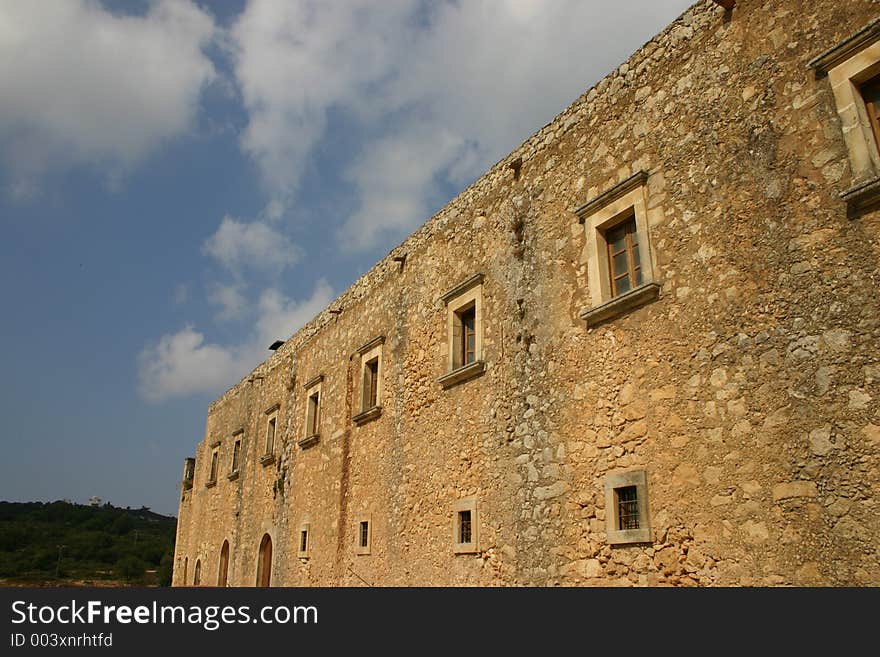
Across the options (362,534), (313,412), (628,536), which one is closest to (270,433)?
(313,412)

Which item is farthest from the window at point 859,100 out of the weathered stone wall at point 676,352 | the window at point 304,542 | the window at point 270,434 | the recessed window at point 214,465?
the recessed window at point 214,465

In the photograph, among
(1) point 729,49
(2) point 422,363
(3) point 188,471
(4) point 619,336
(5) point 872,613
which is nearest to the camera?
(5) point 872,613

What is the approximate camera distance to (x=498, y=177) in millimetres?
10086

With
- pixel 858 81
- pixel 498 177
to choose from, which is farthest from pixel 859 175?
pixel 498 177

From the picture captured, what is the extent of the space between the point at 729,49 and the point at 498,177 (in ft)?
12.5

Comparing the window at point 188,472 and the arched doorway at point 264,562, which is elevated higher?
the window at point 188,472

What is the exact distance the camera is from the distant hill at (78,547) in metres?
41.2

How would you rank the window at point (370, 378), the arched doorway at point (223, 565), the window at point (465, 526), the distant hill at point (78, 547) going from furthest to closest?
the distant hill at point (78, 547) → the arched doorway at point (223, 565) → the window at point (370, 378) → the window at point (465, 526)

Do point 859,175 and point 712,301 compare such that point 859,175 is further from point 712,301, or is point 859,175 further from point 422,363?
point 422,363

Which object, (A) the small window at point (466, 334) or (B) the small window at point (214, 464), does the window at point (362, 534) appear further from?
(B) the small window at point (214, 464)

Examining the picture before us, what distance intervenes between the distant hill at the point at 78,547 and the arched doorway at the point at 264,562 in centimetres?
2022

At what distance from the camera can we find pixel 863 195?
5.44 meters

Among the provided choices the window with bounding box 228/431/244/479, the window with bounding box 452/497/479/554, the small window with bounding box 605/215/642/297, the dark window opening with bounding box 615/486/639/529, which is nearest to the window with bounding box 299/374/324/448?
the window with bounding box 228/431/244/479

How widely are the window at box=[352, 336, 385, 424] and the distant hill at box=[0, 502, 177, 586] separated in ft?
85.7
